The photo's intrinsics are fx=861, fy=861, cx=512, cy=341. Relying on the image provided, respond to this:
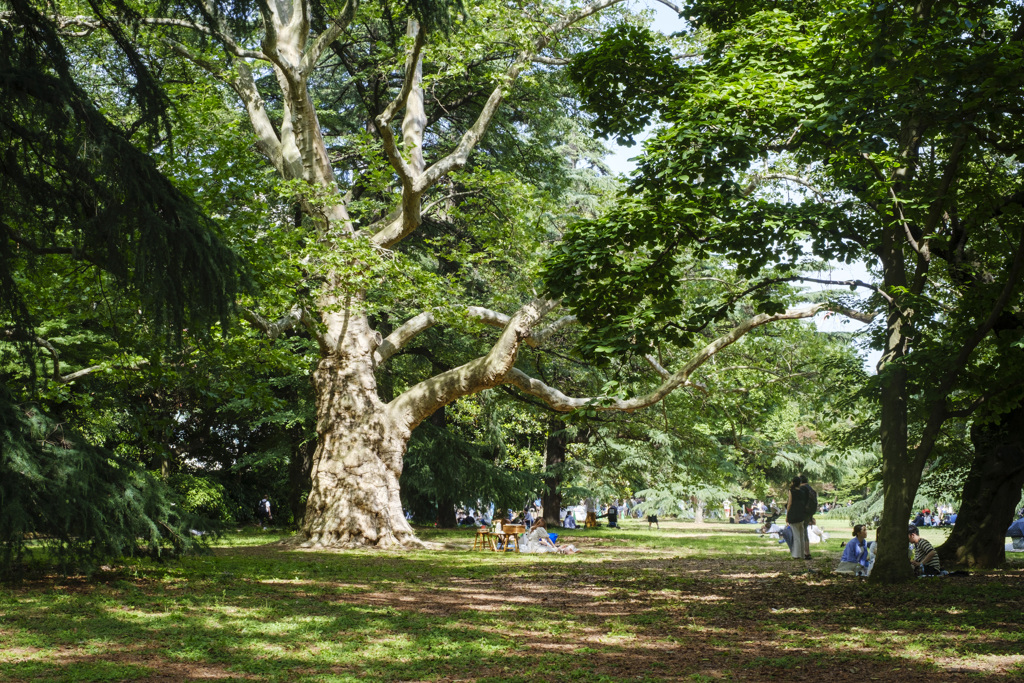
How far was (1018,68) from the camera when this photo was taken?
815 centimetres

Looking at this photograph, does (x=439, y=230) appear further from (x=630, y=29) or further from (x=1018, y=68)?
(x=1018, y=68)

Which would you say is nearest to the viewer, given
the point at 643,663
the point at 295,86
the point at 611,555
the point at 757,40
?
the point at 643,663

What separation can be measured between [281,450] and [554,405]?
33.6ft

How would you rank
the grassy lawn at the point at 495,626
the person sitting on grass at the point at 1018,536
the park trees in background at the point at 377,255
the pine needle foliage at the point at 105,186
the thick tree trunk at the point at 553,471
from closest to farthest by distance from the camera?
the pine needle foliage at the point at 105,186, the grassy lawn at the point at 495,626, the park trees in background at the point at 377,255, the person sitting on grass at the point at 1018,536, the thick tree trunk at the point at 553,471

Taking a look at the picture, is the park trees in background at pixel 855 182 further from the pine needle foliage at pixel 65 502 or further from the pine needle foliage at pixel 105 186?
the pine needle foliage at pixel 65 502

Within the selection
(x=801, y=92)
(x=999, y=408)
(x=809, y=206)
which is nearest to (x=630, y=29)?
(x=801, y=92)

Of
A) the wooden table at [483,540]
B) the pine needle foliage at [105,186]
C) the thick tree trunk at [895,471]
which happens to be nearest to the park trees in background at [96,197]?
the pine needle foliage at [105,186]

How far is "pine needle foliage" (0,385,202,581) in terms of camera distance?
8.52 m

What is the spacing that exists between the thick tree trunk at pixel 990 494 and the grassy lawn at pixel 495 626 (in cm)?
53

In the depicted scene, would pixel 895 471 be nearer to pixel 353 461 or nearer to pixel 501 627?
pixel 501 627

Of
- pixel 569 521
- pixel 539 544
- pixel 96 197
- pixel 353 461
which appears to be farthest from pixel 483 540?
pixel 569 521

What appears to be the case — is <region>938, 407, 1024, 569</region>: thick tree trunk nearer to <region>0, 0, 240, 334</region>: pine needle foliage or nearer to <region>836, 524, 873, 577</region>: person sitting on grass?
<region>836, 524, 873, 577</region>: person sitting on grass

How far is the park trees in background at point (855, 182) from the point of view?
930cm

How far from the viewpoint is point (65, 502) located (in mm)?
8734
